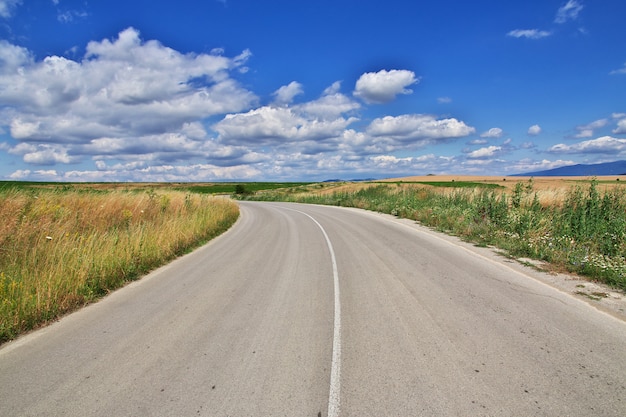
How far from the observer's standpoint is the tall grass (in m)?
5.69

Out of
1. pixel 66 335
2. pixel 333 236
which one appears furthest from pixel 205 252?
pixel 66 335

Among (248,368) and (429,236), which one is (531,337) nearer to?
(248,368)

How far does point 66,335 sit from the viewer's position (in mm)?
5070

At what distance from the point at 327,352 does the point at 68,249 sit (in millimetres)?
6435

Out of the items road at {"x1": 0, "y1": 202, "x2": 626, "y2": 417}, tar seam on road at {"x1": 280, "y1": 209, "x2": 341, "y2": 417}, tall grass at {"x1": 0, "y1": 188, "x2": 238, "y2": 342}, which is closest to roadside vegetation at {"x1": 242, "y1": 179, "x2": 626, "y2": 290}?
road at {"x1": 0, "y1": 202, "x2": 626, "y2": 417}

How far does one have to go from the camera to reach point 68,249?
25.2ft

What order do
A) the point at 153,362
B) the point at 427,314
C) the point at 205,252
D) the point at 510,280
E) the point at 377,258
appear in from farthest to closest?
1. the point at 205,252
2. the point at 377,258
3. the point at 510,280
4. the point at 427,314
5. the point at 153,362

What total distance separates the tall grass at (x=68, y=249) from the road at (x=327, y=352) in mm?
469

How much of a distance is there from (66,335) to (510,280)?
8116mm

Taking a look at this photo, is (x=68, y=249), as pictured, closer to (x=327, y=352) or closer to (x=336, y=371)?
(x=327, y=352)

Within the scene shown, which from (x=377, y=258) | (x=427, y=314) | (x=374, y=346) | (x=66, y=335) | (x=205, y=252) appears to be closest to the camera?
(x=374, y=346)

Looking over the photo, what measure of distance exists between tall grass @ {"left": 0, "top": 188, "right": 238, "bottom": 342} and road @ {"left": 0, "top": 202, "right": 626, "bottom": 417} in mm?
469

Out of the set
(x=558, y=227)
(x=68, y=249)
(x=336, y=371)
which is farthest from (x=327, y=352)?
(x=558, y=227)

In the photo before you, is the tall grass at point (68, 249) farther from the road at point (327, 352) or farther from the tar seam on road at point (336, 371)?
the tar seam on road at point (336, 371)
